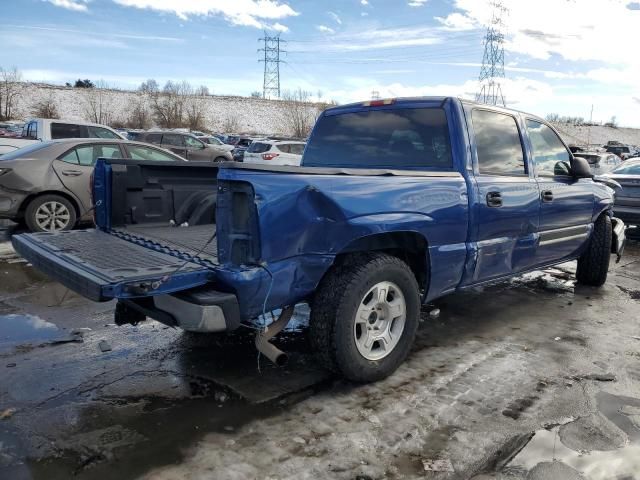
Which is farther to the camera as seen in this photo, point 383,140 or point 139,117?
point 139,117

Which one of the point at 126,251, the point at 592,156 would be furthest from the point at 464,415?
the point at 592,156

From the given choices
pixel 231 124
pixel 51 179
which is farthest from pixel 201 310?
pixel 231 124

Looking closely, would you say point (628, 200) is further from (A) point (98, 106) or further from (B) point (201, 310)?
(A) point (98, 106)

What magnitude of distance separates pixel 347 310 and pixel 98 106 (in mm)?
70798

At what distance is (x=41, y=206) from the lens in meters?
8.43

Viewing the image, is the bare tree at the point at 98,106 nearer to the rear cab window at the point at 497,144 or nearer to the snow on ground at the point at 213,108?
the snow on ground at the point at 213,108

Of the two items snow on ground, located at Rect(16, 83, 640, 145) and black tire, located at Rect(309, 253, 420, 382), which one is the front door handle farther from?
snow on ground, located at Rect(16, 83, 640, 145)

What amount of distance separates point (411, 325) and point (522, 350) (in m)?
1.25

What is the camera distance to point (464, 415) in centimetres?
334

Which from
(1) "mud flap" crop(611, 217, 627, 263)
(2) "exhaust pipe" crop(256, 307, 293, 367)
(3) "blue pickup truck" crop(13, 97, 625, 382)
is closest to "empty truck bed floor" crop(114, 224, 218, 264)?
(3) "blue pickup truck" crop(13, 97, 625, 382)

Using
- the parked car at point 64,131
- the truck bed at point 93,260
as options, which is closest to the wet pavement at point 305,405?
the truck bed at point 93,260

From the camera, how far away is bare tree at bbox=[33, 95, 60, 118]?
5797 cm

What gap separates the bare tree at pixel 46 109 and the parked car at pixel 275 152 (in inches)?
1789

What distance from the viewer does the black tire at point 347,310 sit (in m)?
3.39
